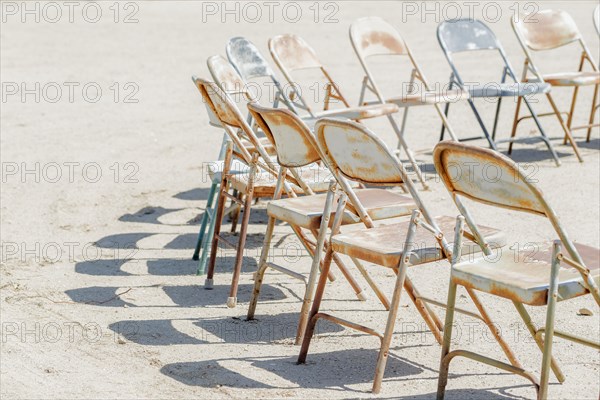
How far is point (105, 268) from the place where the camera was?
749 cm

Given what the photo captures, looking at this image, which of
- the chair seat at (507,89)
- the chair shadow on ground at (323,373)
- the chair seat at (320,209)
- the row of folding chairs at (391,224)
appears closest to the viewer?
the row of folding chairs at (391,224)

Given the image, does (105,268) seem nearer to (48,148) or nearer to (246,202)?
(246,202)

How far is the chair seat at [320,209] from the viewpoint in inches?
232

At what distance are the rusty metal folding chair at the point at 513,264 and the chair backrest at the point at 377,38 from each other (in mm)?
4800

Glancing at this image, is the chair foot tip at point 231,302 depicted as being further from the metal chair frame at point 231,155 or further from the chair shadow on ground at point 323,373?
the chair shadow on ground at point 323,373

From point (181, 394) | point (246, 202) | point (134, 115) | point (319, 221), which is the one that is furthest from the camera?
point (134, 115)

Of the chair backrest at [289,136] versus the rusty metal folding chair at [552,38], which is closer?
the chair backrest at [289,136]

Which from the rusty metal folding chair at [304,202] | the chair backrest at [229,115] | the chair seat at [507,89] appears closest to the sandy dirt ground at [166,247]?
the rusty metal folding chair at [304,202]

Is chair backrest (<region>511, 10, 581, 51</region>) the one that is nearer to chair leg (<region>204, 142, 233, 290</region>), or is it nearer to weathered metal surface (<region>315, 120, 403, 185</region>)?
chair leg (<region>204, 142, 233, 290</region>)

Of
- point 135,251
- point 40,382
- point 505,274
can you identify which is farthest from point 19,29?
point 505,274

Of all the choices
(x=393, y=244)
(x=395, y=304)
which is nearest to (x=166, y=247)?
(x=393, y=244)

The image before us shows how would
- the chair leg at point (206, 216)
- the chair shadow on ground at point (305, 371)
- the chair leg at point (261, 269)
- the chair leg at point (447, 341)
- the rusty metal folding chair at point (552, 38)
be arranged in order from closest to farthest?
the chair leg at point (447, 341) → the chair shadow on ground at point (305, 371) → the chair leg at point (261, 269) → the chair leg at point (206, 216) → the rusty metal folding chair at point (552, 38)

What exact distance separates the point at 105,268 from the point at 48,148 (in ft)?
11.0

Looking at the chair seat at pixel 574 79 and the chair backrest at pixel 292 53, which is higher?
the chair backrest at pixel 292 53
